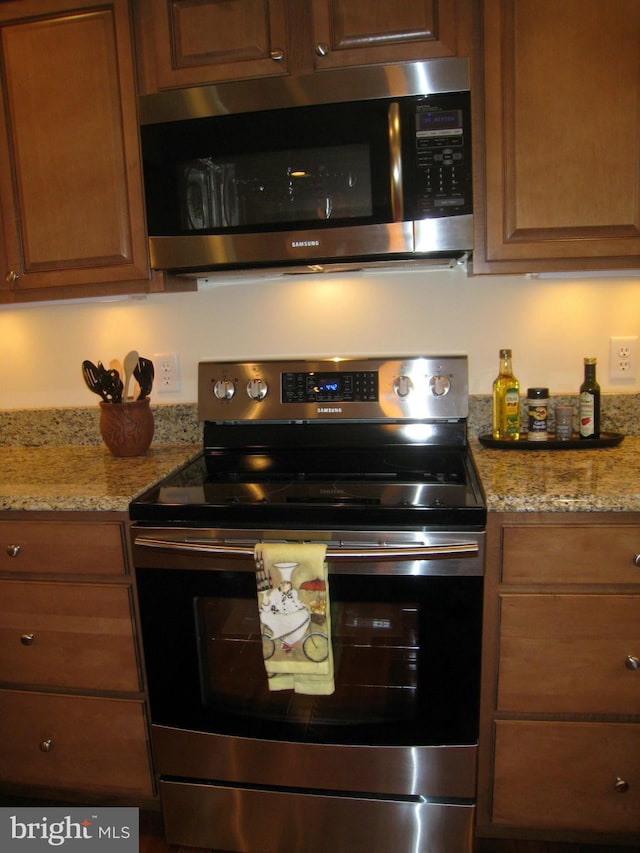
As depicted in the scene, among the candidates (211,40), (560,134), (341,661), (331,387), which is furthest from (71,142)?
(341,661)

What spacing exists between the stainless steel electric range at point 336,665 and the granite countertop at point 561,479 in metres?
0.06

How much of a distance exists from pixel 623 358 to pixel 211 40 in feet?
4.48

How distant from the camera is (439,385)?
1586 millimetres

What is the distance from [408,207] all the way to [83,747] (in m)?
1.51

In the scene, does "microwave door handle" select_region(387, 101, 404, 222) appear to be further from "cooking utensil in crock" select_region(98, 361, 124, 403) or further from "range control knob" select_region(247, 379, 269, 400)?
"cooking utensil in crock" select_region(98, 361, 124, 403)

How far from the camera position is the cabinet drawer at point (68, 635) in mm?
1327

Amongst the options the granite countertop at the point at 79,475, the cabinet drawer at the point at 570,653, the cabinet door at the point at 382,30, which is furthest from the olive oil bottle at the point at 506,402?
the granite countertop at the point at 79,475

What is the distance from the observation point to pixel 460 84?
1290 mm

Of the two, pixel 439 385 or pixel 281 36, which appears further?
pixel 439 385

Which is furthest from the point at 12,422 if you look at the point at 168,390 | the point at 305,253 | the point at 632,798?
the point at 632,798

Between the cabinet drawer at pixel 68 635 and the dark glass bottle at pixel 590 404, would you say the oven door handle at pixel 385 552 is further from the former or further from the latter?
the dark glass bottle at pixel 590 404

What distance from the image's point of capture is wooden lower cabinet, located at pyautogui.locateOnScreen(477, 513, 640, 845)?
116 centimetres

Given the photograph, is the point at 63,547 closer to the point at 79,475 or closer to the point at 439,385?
the point at 79,475
